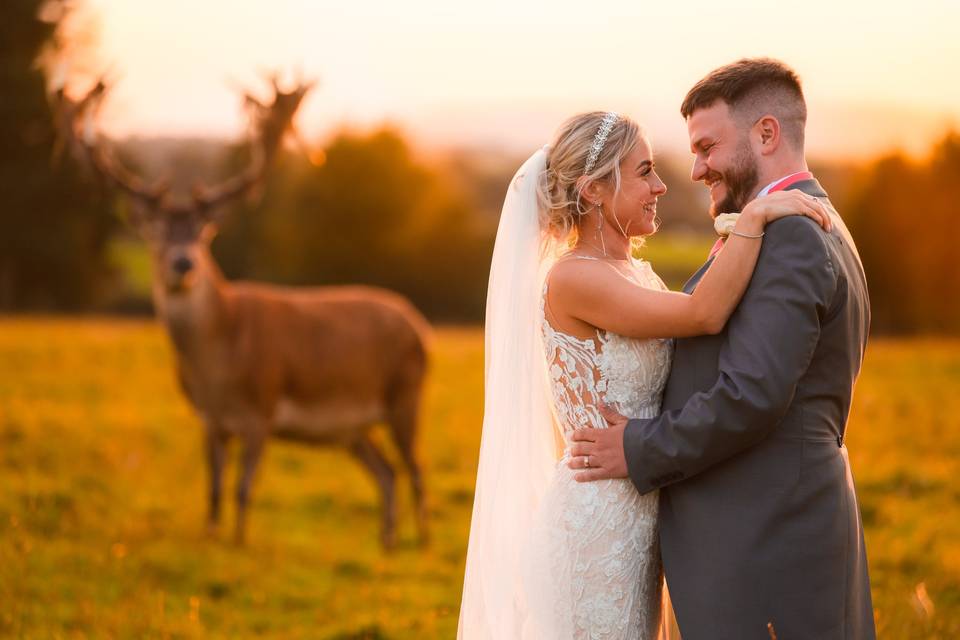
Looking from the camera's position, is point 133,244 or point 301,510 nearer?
point 301,510

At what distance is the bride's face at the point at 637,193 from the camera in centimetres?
347

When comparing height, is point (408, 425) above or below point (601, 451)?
below

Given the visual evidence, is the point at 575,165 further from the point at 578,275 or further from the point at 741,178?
the point at 741,178

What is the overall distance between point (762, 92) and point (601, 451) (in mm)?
1181

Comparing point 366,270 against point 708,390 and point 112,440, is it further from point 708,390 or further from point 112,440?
point 708,390

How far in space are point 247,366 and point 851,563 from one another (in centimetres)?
633

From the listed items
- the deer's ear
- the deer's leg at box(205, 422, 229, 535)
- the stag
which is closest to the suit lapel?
the stag

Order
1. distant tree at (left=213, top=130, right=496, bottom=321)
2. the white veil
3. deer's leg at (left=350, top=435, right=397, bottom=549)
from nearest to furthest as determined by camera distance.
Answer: the white veil → deer's leg at (left=350, top=435, right=397, bottom=549) → distant tree at (left=213, top=130, right=496, bottom=321)

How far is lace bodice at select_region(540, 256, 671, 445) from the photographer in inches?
132

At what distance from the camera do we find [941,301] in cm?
3378

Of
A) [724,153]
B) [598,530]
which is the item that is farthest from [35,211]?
[724,153]

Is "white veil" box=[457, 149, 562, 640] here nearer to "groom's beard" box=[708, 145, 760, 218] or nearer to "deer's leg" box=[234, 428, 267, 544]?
"groom's beard" box=[708, 145, 760, 218]

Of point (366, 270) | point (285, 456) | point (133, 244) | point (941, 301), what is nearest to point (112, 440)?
point (285, 456)

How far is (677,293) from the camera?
3.15m
